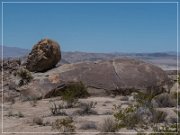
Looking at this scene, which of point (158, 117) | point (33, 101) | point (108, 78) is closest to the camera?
point (158, 117)

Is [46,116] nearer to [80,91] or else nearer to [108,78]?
[80,91]

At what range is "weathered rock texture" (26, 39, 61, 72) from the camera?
20.1 m

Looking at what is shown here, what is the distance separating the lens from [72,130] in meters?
9.54

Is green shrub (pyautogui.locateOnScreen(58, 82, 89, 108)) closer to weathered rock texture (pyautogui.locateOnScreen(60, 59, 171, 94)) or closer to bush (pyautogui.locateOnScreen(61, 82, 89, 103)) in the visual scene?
bush (pyautogui.locateOnScreen(61, 82, 89, 103))

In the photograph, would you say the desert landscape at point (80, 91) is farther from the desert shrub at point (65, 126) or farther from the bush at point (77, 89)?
the desert shrub at point (65, 126)

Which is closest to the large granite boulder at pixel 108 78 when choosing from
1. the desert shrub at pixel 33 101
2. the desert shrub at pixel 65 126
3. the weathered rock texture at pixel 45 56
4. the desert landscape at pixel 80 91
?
the desert landscape at pixel 80 91

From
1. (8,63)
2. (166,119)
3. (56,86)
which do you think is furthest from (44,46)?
(166,119)

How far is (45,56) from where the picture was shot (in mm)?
20094

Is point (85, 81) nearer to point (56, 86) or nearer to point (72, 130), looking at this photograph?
point (56, 86)

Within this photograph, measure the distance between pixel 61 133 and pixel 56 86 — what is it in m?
7.90

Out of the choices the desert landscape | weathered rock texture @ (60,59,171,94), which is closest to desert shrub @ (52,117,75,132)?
the desert landscape

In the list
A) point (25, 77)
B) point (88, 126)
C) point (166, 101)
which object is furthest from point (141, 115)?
point (25, 77)

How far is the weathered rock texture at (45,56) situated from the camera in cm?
2010

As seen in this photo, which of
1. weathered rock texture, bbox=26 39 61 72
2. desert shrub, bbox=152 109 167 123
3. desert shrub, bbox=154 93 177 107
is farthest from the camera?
weathered rock texture, bbox=26 39 61 72
